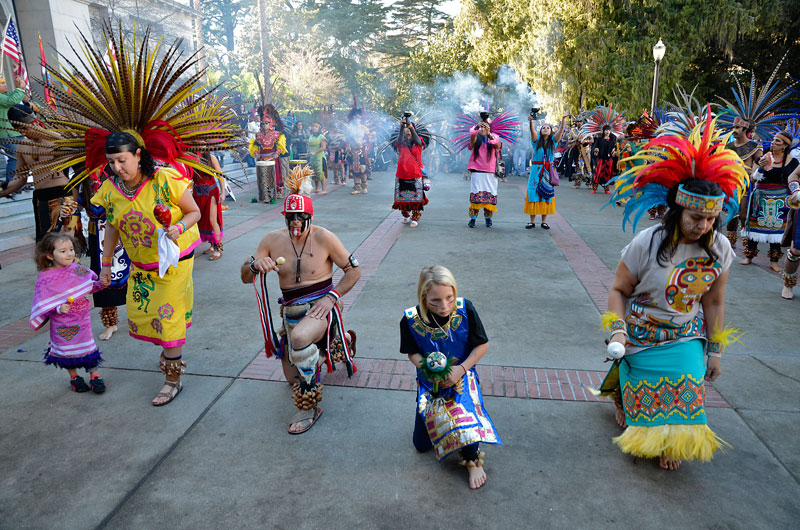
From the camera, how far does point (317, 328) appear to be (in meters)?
3.53

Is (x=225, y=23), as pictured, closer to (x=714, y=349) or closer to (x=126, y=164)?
(x=126, y=164)

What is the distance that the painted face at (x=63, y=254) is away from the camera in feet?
12.5

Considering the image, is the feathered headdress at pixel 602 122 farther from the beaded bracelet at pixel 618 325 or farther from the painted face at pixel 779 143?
the beaded bracelet at pixel 618 325

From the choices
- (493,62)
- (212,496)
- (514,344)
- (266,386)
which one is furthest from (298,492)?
(493,62)

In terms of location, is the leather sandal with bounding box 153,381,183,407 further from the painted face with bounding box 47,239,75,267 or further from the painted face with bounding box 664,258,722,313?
the painted face with bounding box 664,258,722,313

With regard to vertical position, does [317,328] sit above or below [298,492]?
above

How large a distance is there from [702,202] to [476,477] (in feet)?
6.05

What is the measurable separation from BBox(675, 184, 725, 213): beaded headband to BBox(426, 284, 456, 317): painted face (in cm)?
131

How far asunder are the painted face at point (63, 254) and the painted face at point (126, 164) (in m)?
0.66

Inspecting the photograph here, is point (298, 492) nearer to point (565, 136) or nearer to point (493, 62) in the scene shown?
point (565, 136)

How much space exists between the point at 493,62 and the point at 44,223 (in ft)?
70.1

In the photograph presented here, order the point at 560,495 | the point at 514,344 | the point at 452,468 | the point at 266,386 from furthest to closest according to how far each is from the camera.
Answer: the point at 514,344, the point at 266,386, the point at 452,468, the point at 560,495

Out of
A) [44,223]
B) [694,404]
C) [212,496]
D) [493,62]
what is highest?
[493,62]

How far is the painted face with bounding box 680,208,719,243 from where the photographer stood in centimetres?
286
